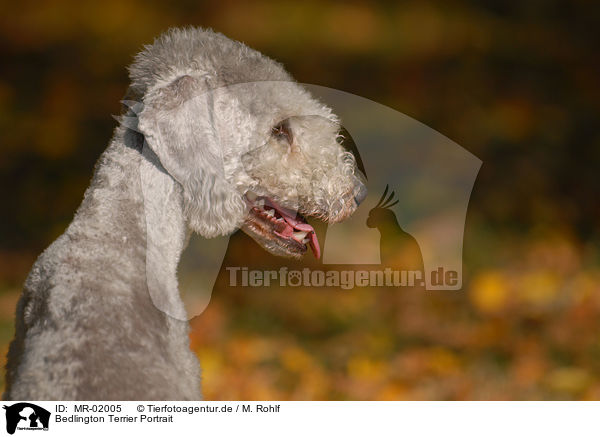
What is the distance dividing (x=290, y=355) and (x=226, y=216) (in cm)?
194

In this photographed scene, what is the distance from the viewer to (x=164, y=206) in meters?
1.62

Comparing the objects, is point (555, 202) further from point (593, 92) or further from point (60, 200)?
point (60, 200)

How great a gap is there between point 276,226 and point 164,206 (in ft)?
1.18

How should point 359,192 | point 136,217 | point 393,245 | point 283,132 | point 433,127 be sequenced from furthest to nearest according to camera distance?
point 433,127, point 393,245, point 359,192, point 283,132, point 136,217

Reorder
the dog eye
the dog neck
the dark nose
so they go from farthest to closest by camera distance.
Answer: the dark nose
the dog eye
the dog neck

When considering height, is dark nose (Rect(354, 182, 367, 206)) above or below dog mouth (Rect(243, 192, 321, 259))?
above

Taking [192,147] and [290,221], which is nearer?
[192,147]

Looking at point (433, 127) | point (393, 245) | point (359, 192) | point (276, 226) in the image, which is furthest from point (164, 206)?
point (433, 127)

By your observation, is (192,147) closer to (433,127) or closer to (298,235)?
(298,235)

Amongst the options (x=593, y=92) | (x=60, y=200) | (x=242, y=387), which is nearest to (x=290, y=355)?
(x=242, y=387)

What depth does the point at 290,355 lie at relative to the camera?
348 centimetres
